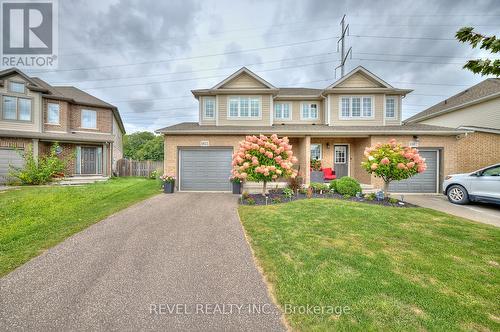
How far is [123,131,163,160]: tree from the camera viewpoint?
44594mm

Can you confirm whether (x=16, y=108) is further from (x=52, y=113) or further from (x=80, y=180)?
(x=80, y=180)

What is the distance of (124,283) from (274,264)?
2164mm

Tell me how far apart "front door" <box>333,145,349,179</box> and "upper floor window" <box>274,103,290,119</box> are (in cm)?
400

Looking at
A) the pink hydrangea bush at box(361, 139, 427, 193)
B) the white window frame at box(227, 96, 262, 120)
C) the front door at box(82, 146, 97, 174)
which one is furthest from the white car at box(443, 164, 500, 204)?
the front door at box(82, 146, 97, 174)

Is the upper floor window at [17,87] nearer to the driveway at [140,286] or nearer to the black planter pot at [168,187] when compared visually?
the black planter pot at [168,187]

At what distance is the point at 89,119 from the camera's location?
51.6 feet

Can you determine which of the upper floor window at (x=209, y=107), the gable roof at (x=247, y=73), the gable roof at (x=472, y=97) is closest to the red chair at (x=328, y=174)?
the gable roof at (x=247, y=73)

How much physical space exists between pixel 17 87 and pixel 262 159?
1782cm

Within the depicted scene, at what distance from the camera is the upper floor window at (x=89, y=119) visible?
15.5 metres

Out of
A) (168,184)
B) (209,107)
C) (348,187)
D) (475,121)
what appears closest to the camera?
(348,187)

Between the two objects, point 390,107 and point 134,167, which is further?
point 134,167

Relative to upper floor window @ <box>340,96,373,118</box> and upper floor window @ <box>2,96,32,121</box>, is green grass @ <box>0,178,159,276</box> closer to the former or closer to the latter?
upper floor window @ <box>2,96,32,121</box>

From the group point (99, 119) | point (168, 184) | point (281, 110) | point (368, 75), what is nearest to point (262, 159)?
point (168, 184)

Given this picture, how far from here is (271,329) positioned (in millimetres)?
1914
